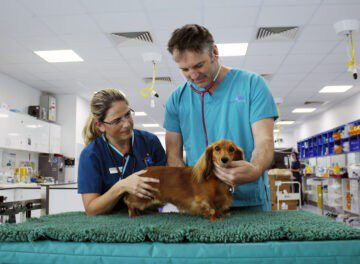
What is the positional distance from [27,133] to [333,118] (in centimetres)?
879

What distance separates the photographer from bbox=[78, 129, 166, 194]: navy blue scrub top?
4.62ft

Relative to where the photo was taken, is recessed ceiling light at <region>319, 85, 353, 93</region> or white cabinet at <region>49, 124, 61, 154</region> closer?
white cabinet at <region>49, 124, 61, 154</region>

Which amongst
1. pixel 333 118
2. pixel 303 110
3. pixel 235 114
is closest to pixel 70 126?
pixel 303 110

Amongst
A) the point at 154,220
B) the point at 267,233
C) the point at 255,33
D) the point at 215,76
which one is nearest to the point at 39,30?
the point at 255,33

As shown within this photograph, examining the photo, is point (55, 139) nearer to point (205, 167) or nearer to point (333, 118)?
point (205, 167)

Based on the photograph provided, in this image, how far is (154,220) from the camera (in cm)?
110

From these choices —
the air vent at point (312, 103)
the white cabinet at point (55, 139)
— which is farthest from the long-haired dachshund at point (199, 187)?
the air vent at point (312, 103)

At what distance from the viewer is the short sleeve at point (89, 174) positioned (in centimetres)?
139

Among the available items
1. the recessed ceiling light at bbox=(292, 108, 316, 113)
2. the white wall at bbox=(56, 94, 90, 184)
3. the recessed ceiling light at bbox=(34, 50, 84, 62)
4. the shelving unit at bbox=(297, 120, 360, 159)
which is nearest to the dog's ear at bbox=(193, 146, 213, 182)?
the recessed ceiling light at bbox=(34, 50, 84, 62)

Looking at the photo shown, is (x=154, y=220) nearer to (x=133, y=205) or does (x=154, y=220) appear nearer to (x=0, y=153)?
(x=133, y=205)

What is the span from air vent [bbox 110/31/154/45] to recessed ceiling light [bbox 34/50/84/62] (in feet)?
3.26

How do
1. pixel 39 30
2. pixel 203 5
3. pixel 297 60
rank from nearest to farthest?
pixel 203 5, pixel 39 30, pixel 297 60

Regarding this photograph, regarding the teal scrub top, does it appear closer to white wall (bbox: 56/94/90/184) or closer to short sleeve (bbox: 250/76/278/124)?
short sleeve (bbox: 250/76/278/124)

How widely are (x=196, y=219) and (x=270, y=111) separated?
1.66 ft
